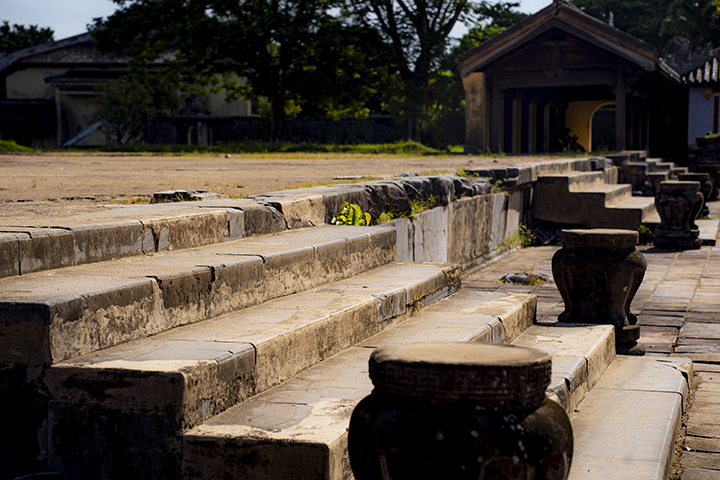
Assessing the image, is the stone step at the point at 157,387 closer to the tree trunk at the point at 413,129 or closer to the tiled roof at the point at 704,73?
the tiled roof at the point at 704,73

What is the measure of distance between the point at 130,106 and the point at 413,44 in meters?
11.3

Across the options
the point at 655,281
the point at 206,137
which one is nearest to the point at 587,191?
the point at 655,281

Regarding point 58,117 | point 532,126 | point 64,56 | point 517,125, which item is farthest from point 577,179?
point 64,56

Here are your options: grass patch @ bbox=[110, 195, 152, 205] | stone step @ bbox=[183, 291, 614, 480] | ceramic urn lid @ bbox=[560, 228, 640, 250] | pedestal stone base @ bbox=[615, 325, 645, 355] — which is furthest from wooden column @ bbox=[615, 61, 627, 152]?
stone step @ bbox=[183, 291, 614, 480]

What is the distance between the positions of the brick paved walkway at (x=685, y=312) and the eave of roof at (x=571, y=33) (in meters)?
7.00

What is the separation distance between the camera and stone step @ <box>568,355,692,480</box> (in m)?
2.49

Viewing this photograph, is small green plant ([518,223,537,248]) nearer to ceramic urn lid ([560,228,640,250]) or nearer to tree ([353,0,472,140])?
ceramic urn lid ([560,228,640,250])

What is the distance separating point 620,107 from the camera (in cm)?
1659

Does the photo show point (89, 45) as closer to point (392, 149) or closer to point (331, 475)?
point (392, 149)

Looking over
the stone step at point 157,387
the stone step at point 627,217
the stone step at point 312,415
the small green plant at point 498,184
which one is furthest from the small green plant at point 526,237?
the stone step at point 157,387

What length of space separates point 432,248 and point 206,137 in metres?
21.5

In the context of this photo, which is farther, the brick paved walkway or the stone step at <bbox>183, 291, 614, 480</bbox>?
the brick paved walkway

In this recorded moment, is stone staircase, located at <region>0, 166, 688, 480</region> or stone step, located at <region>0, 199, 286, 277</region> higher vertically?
stone step, located at <region>0, 199, 286, 277</region>

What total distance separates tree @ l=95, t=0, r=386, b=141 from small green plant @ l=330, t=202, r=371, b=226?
21.3 meters
